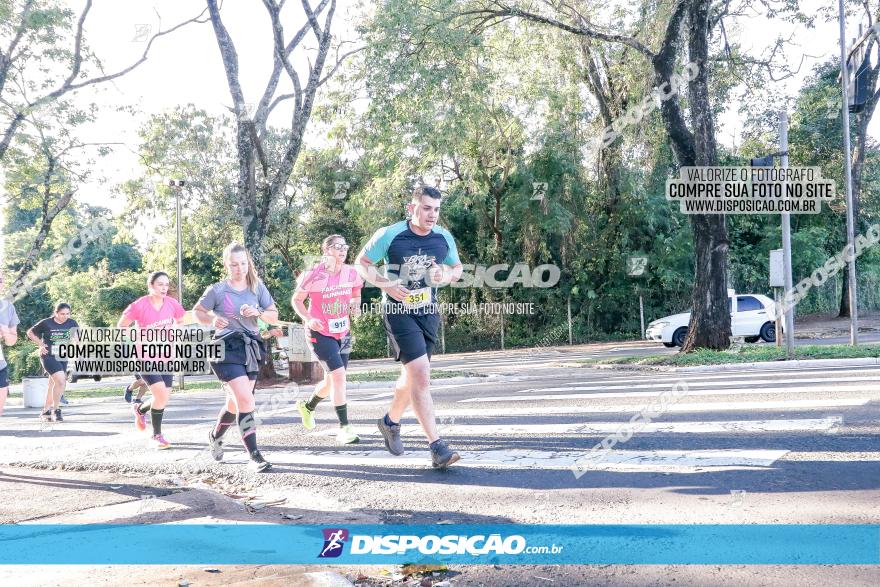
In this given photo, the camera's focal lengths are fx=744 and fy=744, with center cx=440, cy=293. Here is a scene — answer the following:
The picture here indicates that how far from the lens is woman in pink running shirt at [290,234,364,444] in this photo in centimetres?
766

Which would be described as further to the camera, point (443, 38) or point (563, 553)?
point (443, 38)

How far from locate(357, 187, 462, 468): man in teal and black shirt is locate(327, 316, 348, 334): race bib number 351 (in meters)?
1.82

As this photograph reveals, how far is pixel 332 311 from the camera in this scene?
303 inches

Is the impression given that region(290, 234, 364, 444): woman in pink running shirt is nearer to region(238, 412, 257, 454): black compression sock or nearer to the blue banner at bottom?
region(238, 412, 257, 454): black compression sock

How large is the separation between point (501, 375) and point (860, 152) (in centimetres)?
2064

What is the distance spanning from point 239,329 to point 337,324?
55.7 inches

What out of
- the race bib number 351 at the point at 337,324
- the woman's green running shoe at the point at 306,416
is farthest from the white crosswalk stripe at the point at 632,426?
the race bib number 351 at the point at 337,324

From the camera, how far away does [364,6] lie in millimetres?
20438

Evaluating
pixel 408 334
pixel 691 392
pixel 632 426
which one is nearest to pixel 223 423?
pixel 408 334

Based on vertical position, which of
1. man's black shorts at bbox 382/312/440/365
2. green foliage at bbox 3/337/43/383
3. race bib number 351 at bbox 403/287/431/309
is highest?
race bib number 351 at bbox 403/287/431/309

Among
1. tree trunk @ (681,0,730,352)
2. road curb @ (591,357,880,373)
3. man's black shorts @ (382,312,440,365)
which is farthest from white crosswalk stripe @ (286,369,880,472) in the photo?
tree trunk @ (681,0,730,352)

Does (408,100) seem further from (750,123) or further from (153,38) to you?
(750,123)

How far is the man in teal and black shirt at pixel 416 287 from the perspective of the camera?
226 inches

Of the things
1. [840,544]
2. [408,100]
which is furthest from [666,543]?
[408,100]
